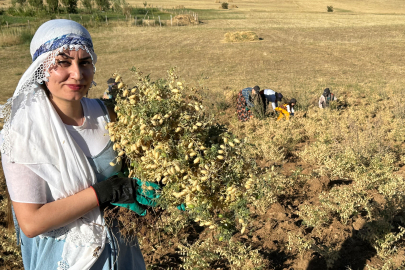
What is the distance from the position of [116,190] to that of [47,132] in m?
0.39

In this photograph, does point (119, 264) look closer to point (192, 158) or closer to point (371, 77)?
point (192, 158)

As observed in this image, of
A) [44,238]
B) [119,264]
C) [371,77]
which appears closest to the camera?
[44,238]

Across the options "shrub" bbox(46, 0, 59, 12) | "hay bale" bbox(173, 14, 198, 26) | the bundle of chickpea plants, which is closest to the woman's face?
the bundle of chickpea plants

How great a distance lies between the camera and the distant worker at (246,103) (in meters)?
8.40

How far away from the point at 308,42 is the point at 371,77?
25.1 feet

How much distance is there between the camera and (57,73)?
1568 mm

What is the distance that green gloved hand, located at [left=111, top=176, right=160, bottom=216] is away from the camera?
163cm

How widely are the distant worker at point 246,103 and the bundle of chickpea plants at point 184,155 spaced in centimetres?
670

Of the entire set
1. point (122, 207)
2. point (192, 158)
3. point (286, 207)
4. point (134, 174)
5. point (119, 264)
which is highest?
point (192, 158)

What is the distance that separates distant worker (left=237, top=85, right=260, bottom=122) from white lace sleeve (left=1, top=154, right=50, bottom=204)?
6.97 m

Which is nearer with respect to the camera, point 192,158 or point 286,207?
point 192,158

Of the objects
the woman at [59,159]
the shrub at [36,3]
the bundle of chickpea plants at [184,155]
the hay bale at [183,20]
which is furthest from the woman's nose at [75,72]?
the shrub at [36,3]

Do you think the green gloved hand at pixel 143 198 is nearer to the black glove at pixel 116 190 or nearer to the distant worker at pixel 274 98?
the black glove at pixel 116 190

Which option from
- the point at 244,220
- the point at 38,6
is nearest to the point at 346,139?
the point at 244,220
